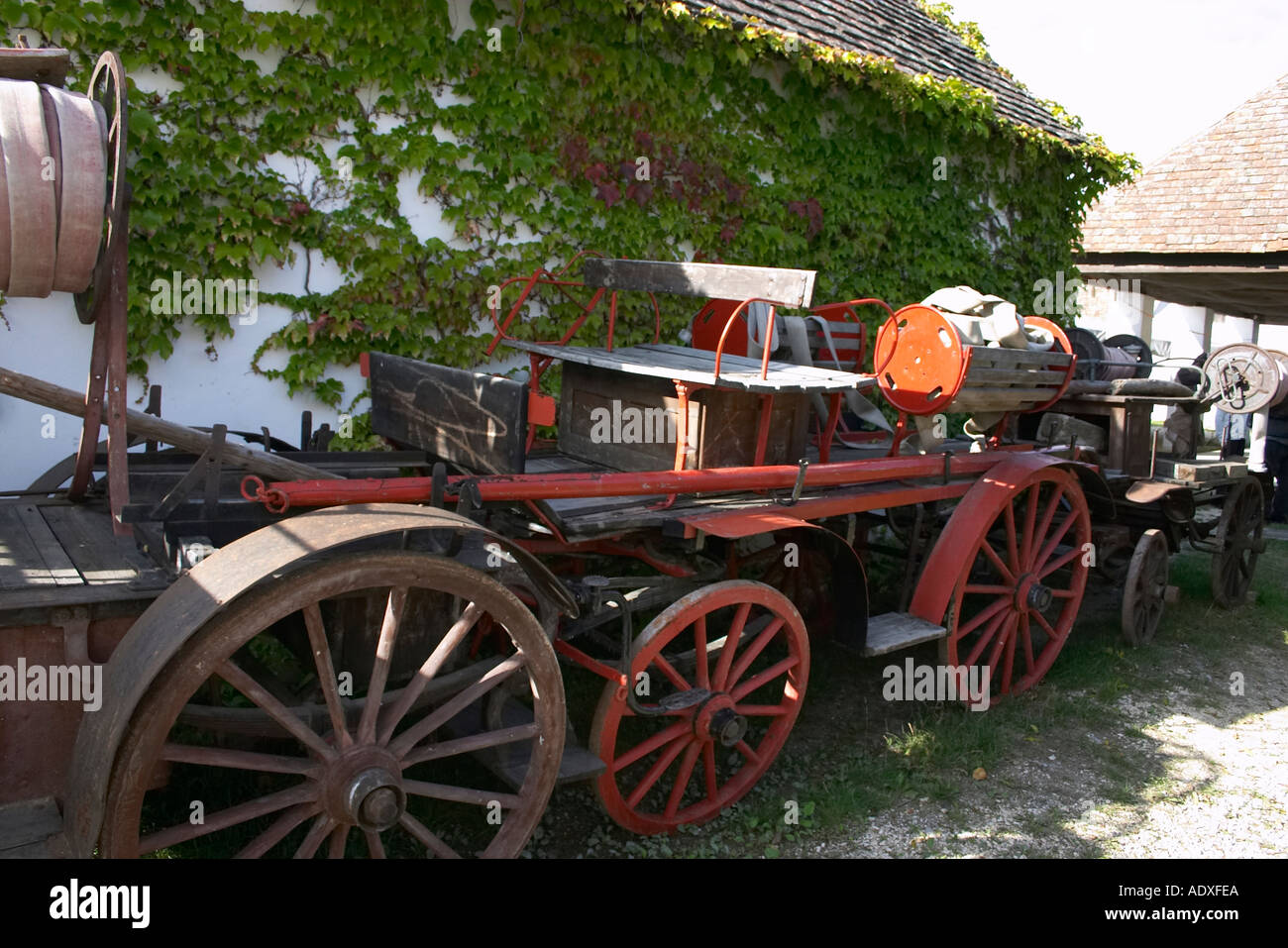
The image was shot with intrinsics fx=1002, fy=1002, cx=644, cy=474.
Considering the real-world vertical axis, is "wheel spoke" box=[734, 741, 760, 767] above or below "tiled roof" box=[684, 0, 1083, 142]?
below

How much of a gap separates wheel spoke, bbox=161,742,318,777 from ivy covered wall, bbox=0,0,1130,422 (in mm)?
3255

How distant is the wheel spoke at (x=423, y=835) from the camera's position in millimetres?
2803

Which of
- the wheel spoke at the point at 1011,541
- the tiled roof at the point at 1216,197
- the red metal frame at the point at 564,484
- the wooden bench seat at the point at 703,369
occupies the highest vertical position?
the tiled roof at the point at 1216,197

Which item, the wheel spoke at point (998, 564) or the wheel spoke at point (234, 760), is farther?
the wheel spoke at point (998, 564)

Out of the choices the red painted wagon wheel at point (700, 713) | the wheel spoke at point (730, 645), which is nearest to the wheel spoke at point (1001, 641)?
the red painted wagon wheel at point (700, 713)

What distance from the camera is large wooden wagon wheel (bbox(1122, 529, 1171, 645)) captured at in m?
5.70

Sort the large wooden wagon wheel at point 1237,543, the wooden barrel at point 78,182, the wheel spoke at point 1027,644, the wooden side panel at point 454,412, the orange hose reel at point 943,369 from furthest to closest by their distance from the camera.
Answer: the large wooden wagon wheel at point 1237,543 → the wheel spoke at point 1027,644 → the orange hose reel at point 943,369 → the wooden side panel at point 454,412 → the wooden barrel at point 78,182

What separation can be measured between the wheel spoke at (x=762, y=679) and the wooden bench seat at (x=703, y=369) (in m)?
1.03

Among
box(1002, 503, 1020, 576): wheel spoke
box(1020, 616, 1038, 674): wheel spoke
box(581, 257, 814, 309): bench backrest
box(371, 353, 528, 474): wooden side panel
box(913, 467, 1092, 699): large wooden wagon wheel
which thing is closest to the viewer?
box(371, 353, 528, 474): wooden side panel

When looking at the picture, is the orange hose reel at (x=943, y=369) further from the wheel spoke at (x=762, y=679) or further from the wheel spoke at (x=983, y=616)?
the wheel spoke at (x=762, y=679)

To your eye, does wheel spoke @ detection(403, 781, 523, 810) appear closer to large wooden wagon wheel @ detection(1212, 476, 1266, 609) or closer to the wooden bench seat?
the wooden bench seat

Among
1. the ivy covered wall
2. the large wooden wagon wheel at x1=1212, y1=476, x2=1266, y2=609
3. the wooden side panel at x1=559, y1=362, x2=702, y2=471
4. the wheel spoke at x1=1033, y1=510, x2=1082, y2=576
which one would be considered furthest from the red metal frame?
the large wooden wagon wheel at x1=1212, y1=476, x2=1266, y2=609
